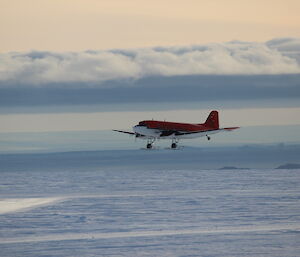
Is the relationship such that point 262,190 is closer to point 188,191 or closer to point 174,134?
point 188,191

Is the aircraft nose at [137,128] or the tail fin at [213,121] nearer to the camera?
the aircraft nose at [137,128]

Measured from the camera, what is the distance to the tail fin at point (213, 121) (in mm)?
127262

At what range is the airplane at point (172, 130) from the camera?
118m

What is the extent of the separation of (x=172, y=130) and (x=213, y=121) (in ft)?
29.9

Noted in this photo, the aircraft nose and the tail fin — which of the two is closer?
the aircraft nose

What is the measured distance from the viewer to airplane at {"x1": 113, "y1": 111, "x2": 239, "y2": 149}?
385 ft

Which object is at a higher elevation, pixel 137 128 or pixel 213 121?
pixel 213 121

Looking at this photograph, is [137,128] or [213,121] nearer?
[137,128]

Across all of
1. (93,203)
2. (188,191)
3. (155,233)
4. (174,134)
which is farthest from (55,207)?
(188,191)

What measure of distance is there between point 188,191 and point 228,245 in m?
63.8

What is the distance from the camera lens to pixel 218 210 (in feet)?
351

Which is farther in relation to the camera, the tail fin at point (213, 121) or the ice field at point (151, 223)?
the tail fin at point (213, 121)

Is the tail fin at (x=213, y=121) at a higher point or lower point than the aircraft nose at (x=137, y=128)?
higher

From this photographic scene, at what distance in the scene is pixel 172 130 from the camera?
397 feet
